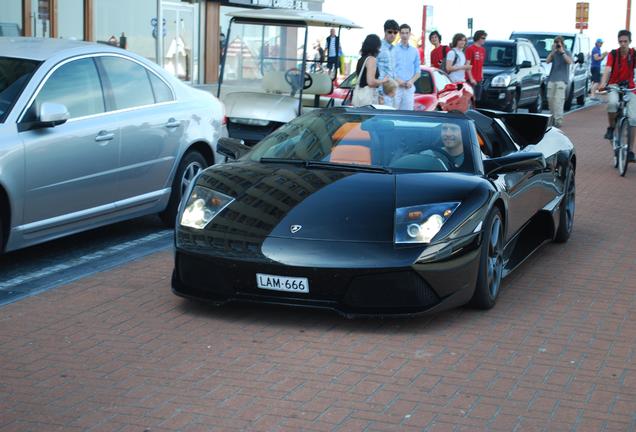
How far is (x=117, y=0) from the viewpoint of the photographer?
2986 cm

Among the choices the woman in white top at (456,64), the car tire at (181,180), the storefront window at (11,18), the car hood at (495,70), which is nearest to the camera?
the car tire at (181,180)

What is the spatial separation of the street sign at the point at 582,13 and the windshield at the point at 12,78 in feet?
114

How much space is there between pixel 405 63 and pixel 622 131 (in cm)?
295

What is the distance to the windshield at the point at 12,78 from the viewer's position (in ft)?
26.0

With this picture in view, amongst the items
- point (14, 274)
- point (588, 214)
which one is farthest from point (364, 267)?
point (588, 214)

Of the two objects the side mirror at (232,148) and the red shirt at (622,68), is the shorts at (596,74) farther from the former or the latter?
the side mirror at (232,148)

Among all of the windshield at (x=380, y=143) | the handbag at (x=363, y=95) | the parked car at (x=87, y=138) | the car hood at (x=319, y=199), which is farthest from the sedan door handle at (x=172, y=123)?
the handbag at (x=363, y=95)

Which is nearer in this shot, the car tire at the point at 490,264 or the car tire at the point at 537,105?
the car tire at the point at 490,264

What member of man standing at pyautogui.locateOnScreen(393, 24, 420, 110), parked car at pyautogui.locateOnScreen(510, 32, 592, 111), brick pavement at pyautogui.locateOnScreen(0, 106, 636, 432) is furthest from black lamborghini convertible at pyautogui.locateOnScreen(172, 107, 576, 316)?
parked car at pyautogui.locateOnScreen(510, 32, 592, 111)

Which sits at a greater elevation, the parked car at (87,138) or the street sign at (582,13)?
the street sign at (582,13)

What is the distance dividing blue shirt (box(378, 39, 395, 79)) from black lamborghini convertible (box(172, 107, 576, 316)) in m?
6.89

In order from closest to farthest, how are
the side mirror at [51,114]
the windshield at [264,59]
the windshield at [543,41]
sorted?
the side mirror at [51,114] < the windshield at [264,59] < the windshield at [543,41]

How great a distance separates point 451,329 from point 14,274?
10.4 ft

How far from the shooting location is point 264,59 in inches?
622
